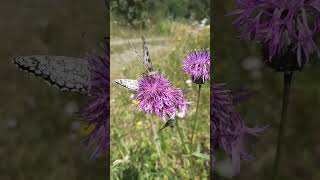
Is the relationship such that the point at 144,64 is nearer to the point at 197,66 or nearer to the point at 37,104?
the point at 197,66

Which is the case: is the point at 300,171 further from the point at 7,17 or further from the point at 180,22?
the point at 7,17

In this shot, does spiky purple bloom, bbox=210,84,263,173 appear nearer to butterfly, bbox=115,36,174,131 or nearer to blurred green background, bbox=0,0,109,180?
butterfly, bbox=115,36,174,131

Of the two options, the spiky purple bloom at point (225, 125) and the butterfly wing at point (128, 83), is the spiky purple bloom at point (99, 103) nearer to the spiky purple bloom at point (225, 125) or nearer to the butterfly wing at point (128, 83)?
the butterfly wing at point (128, 83)

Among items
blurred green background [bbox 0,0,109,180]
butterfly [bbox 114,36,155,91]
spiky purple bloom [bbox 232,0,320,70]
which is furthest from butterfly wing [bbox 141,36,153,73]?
blurred green background [bbox 0,0,109,180]

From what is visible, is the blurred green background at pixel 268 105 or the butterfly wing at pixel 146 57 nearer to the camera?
the butterfly wing at pixel 146 57

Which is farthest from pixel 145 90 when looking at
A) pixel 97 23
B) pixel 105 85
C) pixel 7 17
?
pixel 7 17

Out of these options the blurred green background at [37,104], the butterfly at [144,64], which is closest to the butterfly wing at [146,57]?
the butterfly at [144,64]

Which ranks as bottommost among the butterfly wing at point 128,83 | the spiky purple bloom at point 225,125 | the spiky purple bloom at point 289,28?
the spiky purple bloom at point 225,125
